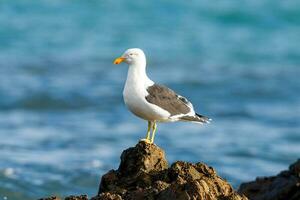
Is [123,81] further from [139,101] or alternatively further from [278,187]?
[139,101]

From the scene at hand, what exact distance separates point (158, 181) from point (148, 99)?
4.22 ft

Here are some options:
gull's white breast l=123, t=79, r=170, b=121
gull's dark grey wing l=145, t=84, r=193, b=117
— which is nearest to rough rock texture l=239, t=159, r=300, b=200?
gull's dark grey wing l=145, t=84, r=193, b=117

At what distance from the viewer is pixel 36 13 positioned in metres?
26.3

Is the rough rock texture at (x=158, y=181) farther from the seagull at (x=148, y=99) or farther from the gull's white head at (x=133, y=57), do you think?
the gull's white head at (x=133, y=57)

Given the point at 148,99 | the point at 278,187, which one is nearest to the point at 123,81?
the point at 278,187

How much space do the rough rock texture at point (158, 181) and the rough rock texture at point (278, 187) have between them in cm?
166

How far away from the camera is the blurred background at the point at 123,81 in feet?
40.3

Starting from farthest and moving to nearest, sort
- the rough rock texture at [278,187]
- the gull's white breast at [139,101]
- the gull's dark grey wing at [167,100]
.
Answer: the rough rock texture at [278,187]
the gull's dark grey wing at [167,100]
the gull's white breast at [139,101]

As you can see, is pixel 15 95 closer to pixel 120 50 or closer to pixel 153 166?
pixel 120 50

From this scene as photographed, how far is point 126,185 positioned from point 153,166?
0.28 metres

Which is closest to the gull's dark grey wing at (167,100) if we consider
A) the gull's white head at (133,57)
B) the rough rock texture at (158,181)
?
the gull's white head at (133,57)

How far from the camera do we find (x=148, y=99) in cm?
663

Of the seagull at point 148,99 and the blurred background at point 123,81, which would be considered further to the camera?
the blurred background at point 123,81

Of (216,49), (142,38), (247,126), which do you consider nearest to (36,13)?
(142,38)
